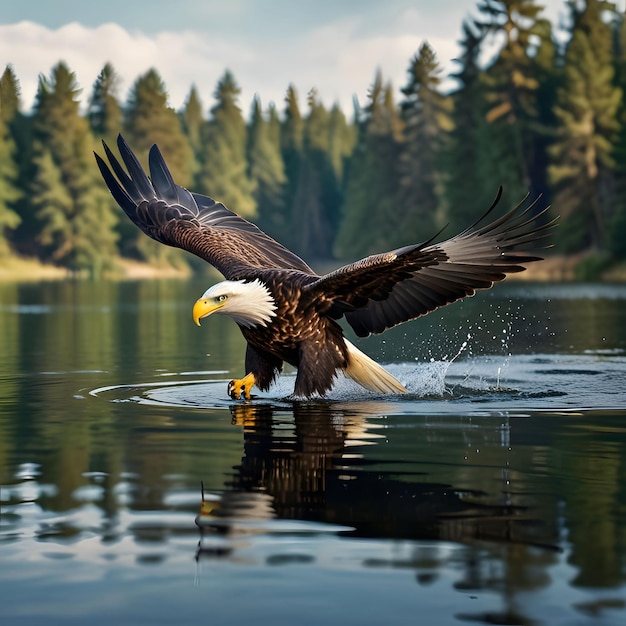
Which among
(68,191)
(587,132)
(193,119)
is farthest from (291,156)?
(587,132)

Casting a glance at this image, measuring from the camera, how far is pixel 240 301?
386 inches

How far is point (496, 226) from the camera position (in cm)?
1030

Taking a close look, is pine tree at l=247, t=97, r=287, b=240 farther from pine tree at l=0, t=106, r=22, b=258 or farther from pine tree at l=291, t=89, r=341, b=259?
pine tree at l=0, t=106, r=22, b=258

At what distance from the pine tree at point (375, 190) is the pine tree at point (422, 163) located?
1.29m

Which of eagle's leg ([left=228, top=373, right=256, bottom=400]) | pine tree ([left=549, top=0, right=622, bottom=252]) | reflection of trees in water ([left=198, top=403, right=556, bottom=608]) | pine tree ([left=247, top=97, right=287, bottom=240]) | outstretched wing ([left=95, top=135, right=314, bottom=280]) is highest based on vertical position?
pine tree ([left=247, top=97, right=287, bottom=240])

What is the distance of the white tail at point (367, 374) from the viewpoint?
34.6ft

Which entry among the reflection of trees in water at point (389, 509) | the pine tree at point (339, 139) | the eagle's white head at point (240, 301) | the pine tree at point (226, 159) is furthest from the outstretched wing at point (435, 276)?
the pine tree at point (339, 139)

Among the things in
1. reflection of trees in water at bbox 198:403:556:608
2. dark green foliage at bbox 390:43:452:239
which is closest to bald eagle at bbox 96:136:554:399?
reflection of trees in water at bbox 198:403:556:608

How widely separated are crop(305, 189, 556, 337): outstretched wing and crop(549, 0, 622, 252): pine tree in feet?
141

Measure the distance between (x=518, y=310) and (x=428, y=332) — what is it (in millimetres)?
6993

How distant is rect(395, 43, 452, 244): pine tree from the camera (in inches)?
2724

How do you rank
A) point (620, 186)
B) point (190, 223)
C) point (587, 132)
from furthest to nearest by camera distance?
point (587, 132)
point (620, 186)
point (190, 223)

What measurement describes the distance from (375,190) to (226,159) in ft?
67.2

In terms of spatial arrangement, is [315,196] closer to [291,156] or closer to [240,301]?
[291,156]
